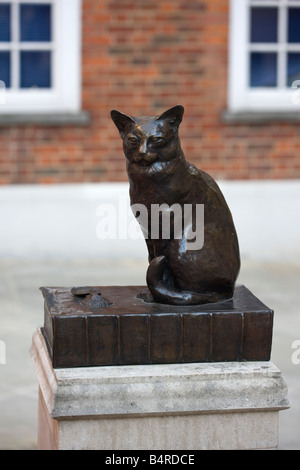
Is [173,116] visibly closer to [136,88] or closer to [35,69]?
[136,88]

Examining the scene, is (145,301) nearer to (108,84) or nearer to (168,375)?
(168,375)

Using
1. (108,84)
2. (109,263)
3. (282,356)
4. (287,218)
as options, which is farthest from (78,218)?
(282,356)

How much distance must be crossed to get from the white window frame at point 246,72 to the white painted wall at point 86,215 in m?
0.70

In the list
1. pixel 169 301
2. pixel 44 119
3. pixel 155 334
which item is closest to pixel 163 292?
pixel 169 301

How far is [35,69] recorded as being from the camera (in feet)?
24.4

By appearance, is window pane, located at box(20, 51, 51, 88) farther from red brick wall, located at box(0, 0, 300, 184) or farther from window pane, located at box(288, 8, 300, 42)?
window pane, located at box(288, 8, 300, 42)

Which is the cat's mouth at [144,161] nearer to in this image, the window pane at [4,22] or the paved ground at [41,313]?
the paved ground at [41,313]

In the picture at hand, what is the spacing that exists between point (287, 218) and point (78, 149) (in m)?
1.99

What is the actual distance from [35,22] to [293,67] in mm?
2389

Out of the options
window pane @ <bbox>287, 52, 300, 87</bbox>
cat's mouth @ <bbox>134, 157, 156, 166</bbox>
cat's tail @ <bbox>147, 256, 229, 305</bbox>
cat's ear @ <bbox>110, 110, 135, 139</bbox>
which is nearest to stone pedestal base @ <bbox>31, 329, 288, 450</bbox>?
cat's tail @ <bbox>147, 256, 229, 305</bbox>

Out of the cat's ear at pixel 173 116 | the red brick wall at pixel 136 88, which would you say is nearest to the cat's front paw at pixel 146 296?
the cat's ear at pixel 173 116

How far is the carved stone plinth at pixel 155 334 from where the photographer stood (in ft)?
9.17

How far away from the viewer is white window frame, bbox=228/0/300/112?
7414 mm

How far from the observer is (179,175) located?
2.93 m
